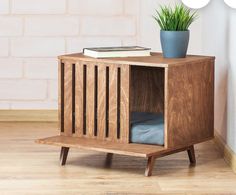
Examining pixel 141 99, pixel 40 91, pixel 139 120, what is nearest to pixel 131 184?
pixel 139 120

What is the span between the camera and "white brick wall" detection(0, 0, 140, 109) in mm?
4293

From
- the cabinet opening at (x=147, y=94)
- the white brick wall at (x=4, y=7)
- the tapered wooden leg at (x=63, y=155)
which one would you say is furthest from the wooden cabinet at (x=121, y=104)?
the white brick wall at (x=4, y=7)

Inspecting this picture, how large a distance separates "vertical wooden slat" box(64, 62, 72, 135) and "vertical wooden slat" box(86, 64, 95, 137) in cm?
8

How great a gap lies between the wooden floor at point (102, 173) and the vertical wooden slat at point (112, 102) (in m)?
0.16

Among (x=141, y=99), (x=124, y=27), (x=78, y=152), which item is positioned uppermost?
(x=124, y=27)

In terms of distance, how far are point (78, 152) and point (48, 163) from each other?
0.85 ft

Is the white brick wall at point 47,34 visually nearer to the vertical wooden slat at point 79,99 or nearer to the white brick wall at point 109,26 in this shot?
the white brick wall at point 109,26

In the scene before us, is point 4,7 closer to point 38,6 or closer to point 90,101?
point 38,6

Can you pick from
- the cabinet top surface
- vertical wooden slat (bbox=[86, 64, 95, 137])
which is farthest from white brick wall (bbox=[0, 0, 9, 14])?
vertical wooden slat (bbox=[86, 64, 95, 137])

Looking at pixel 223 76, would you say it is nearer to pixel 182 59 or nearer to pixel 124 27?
pixel 182 59

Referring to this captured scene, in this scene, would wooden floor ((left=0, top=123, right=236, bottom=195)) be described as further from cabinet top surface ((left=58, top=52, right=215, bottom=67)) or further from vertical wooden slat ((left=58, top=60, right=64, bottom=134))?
cabinet top surface ((left=58, top=52, right=215, bottom=67))

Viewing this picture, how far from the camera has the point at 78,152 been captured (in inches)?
143

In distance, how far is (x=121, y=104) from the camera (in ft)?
10.5

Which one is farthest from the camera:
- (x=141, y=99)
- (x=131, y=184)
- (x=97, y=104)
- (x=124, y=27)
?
(x=124, y=27)
